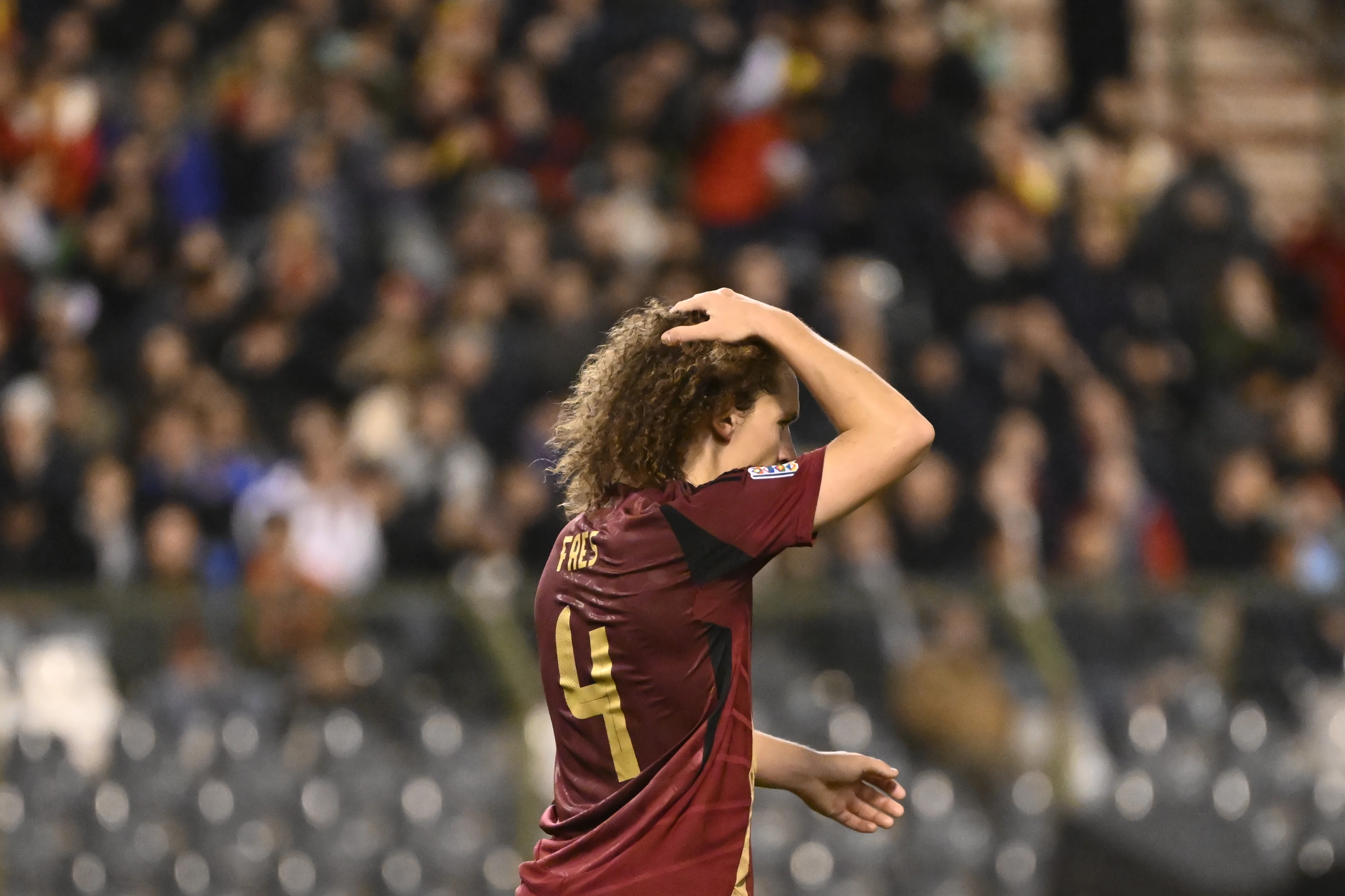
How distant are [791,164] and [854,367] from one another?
775 centimetres

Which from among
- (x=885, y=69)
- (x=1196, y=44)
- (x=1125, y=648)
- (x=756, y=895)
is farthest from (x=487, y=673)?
(x=1196, y=44)

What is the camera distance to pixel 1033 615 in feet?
27.1

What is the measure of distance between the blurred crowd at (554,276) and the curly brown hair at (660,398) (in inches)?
192

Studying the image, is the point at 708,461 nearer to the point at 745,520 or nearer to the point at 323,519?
the point at 745,520

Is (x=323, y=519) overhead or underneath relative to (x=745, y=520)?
underneath

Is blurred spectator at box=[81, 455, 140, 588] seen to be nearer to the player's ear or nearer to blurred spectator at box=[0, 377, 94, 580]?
blurred spectator at box=[0, 377, 94, 580]

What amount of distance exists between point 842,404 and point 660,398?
325 mm

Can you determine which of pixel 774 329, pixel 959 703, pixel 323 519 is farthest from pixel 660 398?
pixel 323 519

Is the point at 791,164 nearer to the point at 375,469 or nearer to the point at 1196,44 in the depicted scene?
the point at 375,469

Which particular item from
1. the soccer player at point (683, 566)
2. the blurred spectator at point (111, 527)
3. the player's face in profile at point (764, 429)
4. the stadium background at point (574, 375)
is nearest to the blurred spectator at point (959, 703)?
the stadium background at point (574, 375)

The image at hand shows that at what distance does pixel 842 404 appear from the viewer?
3.62 metres

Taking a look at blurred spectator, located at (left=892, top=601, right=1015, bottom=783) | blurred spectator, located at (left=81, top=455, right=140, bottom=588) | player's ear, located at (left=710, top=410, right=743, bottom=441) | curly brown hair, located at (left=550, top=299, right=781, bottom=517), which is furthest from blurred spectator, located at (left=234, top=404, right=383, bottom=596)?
player's ear, located at (left=710, top=410, right=743, bottom=441)

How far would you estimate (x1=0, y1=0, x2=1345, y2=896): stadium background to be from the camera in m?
7.85

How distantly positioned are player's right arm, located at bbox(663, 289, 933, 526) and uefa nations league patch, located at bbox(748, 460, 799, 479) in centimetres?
6
